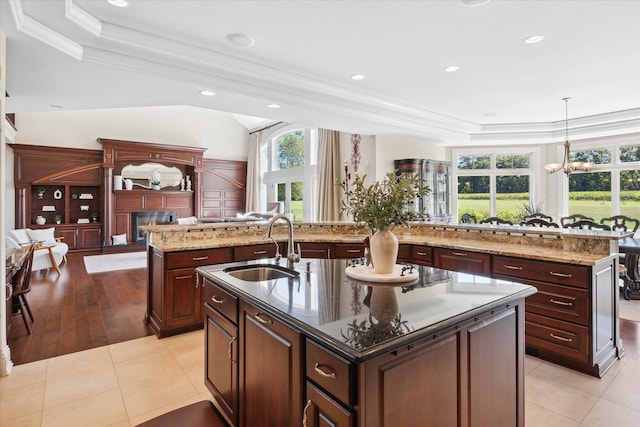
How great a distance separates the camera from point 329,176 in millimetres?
7020

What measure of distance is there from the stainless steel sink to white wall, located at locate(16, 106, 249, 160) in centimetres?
901

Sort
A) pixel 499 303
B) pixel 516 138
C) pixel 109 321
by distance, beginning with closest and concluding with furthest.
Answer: pixel 499 303, pixel 109 321, pixel 516 138

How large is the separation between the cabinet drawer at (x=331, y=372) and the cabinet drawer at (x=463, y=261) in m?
2.50

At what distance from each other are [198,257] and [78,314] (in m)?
1.92

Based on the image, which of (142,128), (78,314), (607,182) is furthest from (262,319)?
(142,128)

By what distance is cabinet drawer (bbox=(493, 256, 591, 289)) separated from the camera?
2566 mm

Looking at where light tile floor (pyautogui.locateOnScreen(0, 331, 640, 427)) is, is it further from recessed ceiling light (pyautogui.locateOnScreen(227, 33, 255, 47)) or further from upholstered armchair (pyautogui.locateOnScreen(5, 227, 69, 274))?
upholstered armchair (pyautogui.locateOnScreen(5, 227, 69, 274))

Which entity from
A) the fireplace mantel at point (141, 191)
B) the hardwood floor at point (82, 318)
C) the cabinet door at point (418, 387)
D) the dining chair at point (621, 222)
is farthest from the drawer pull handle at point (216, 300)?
the fireplace mantel at point (141, 191)

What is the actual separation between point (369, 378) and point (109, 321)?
378 cm

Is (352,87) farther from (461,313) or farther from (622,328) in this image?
(622,328)

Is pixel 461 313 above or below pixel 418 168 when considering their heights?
below

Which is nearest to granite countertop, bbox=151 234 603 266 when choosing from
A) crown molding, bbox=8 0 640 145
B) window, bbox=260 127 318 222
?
crown molding, bbox=8 0 640 145

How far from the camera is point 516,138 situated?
6.90 m

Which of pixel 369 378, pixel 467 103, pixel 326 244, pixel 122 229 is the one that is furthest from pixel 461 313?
pixel 122 229
